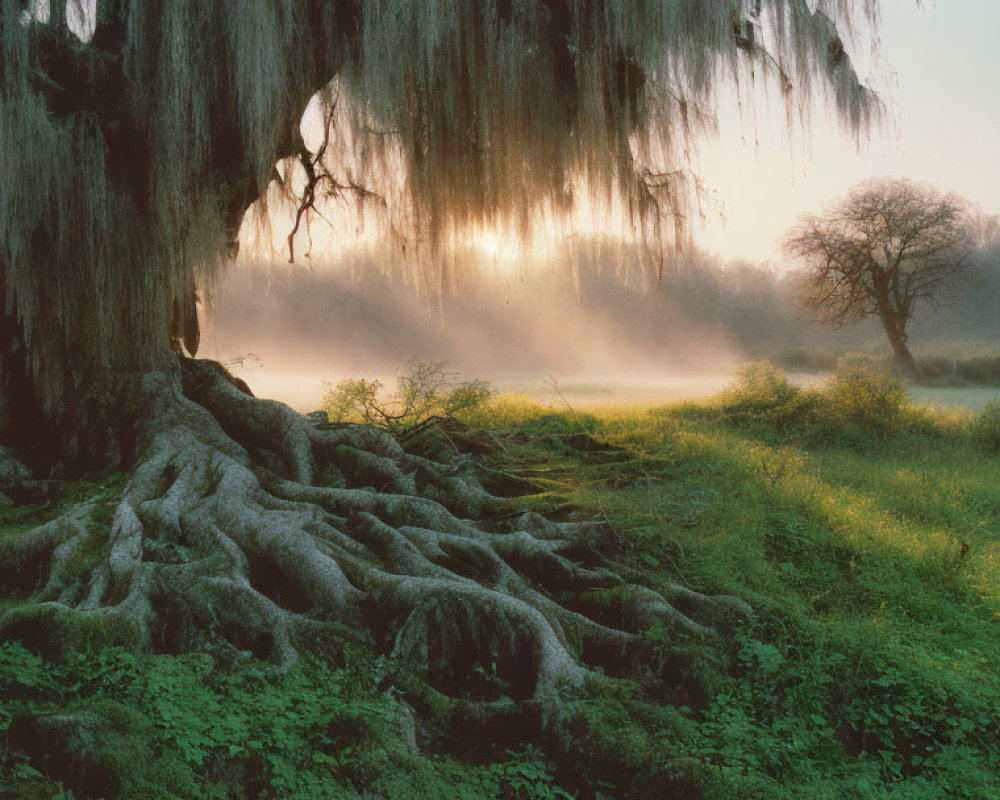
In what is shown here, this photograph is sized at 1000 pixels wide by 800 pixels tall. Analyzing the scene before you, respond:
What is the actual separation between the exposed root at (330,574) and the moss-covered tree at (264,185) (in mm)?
28

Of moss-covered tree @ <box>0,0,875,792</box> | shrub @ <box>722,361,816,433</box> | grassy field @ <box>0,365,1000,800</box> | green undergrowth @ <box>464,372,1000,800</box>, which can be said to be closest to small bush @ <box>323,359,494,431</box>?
green undergrowth @ <box>464,372,1000,800</box>

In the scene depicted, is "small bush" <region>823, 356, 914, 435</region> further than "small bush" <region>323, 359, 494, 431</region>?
Yes

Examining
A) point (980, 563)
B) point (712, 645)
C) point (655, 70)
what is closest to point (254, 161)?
point (655, 70)

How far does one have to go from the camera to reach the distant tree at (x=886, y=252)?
17.9 m

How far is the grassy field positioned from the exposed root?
22 cm

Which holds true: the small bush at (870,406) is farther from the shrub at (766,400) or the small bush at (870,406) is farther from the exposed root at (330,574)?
the exposed root at (330,574)

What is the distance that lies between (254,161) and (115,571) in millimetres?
3589

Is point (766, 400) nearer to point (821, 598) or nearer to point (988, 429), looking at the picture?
point (988, 429)

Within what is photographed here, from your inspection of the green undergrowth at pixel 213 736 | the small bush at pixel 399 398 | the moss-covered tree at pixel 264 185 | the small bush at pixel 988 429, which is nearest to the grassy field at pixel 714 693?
the green undergrowth at pixel 213 736

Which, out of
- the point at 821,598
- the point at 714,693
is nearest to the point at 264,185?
the point at 714,693

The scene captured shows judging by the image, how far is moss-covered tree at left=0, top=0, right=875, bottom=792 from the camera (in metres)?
4.70

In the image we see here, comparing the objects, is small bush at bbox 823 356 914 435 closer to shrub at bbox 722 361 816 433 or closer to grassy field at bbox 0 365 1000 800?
shrub at bbox 722 361 816 433

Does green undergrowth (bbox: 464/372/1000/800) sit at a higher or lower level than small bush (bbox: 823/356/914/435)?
lower

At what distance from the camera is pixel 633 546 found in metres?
5.46
